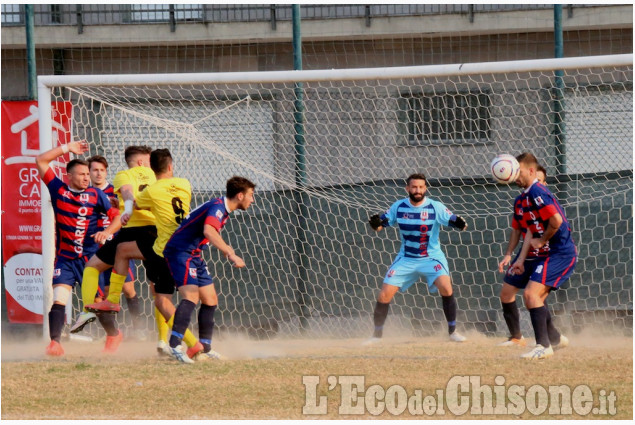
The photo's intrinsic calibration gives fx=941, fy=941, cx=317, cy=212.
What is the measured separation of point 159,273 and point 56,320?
1.06 meters

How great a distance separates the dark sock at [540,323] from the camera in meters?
6.96

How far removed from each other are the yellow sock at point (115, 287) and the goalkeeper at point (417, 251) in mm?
2280

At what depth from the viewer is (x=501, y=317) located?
958 centimetres

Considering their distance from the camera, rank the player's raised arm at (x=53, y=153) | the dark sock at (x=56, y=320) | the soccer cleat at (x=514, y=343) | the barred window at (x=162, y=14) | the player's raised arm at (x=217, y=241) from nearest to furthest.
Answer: the player's raised arm at (x=217, y=241), the player's raised arm at (x=53, y=153), the dark sock at (x=56, y=320), the soccer cleat at (x=514, y=343), the barred window at (x=162, y=14)

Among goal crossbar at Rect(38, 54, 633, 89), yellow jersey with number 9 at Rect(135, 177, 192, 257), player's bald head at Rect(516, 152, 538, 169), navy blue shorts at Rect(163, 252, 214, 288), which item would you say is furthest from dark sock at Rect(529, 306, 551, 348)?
yellow jersey with number 9 at Rect(135, 177, 192, 257)

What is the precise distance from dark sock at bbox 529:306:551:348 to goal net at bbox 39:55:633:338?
95.3 inches

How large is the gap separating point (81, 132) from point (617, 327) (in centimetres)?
570

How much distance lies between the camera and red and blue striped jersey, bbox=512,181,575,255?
6.90 meters

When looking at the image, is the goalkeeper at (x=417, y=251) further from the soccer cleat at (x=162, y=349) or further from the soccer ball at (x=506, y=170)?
the soccer cleat at (x=162, y=349)

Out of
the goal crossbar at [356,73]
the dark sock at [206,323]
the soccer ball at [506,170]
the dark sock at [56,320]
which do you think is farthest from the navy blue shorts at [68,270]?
the soccer ball at [506,170]

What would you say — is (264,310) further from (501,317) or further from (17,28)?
(17,28)

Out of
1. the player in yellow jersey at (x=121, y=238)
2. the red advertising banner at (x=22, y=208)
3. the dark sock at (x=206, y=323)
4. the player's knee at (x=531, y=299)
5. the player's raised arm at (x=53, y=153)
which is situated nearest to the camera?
the player's knee at (x=531, y=299)

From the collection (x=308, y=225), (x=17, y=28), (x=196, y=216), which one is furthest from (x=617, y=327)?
(x=17, y=28)

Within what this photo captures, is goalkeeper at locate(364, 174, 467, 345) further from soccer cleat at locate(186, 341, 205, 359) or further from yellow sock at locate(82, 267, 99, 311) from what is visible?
yellow sock at locate(82, 267, 99, 311)
